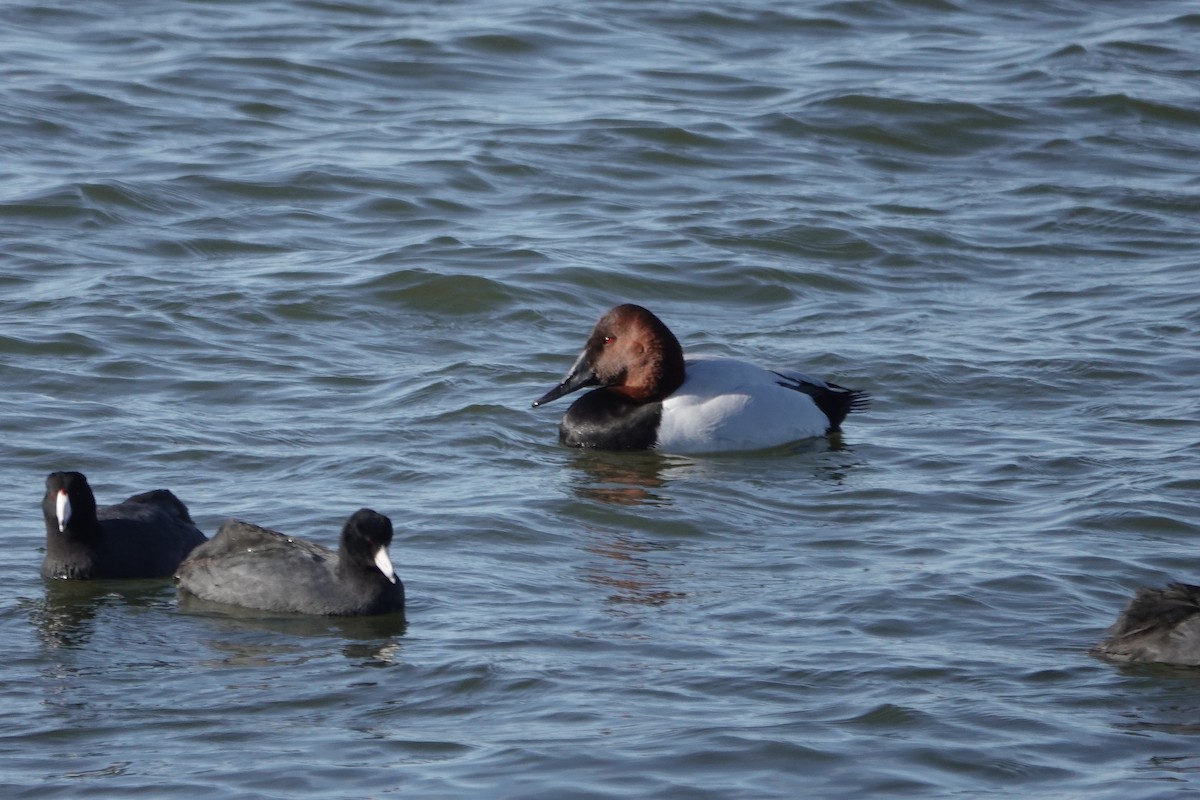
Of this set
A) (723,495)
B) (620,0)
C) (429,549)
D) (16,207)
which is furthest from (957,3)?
(429,549)

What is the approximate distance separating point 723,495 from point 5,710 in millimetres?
4258

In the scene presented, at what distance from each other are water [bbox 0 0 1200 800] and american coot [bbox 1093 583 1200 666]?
14cm

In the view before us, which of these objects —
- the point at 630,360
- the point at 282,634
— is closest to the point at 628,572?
the point at 282,634

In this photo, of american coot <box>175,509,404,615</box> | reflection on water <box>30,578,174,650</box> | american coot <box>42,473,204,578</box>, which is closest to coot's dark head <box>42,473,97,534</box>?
american coot <box>42,473,204,578</box>

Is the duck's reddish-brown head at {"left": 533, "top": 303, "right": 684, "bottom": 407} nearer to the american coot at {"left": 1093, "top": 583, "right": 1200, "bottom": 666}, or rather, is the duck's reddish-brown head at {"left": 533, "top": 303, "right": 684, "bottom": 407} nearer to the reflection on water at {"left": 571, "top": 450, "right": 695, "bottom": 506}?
the reflection on water at {"left": 571, "top": 450, "right": 695, "bottom": 506}

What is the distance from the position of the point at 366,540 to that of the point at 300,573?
32cm

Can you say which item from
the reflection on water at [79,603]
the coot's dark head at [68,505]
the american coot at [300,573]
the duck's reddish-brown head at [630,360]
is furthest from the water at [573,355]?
the duck's reddish-brown head at [630,360]

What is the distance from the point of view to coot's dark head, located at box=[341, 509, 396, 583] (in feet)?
26.1

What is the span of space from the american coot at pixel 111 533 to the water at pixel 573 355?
0.37 ft

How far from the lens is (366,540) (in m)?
8.03

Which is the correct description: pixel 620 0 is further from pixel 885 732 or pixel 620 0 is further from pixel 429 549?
pixel 885 732

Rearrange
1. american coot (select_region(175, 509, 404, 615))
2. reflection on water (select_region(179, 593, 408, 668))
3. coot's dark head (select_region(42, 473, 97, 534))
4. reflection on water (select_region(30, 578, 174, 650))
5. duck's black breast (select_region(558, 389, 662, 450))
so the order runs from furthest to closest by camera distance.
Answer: duck's black breast (select_region(558, 389, 662, 450)) → coot's dark head (select_region(42, 473, 97, 534)) → american coot (select_region(175, 509, 404, 615)) → reflection on water (select_region(30, 578, 174, 650)) → reflection on water (select_region(179, 593, 408, 668))

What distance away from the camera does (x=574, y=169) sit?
16.1 m

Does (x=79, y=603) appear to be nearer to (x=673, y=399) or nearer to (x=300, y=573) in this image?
(x=300, y=573)
